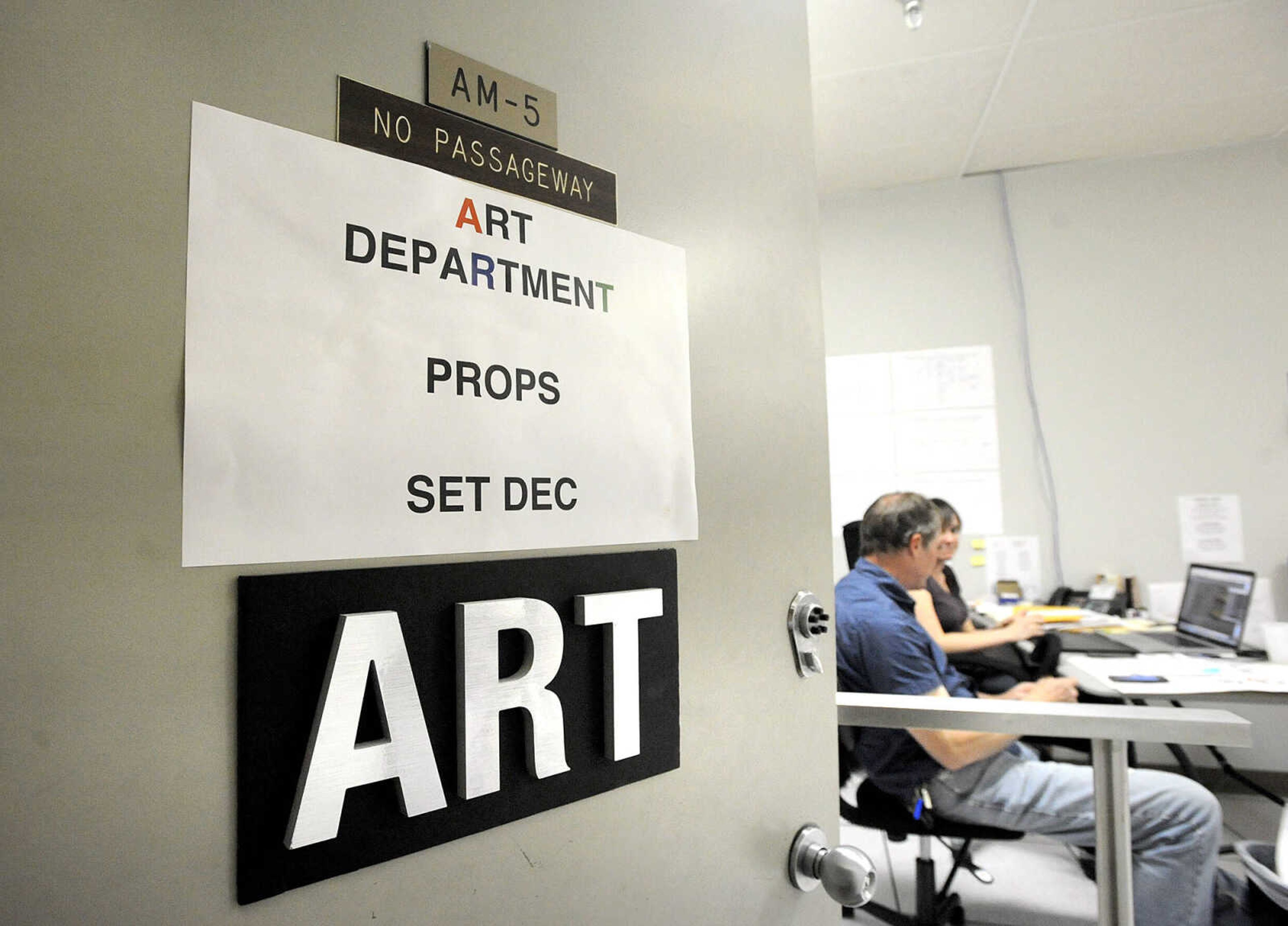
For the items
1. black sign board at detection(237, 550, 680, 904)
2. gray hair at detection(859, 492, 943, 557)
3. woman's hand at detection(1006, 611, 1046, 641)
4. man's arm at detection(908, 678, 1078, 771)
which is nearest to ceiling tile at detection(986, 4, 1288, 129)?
gray hair at detection(859, 492, 943, 557)

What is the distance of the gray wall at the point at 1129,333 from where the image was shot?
10.9ft

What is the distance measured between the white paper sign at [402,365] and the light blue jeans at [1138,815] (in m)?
1.48

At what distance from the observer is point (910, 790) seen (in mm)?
1795

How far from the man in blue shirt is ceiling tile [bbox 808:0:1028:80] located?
178 cm

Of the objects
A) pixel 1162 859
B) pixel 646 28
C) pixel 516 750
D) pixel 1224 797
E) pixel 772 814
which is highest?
pixel 646 28

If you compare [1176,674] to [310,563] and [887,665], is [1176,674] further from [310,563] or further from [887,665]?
[310,563]

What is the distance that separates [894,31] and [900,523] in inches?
64.1

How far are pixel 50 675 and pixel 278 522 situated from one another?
0.44ft

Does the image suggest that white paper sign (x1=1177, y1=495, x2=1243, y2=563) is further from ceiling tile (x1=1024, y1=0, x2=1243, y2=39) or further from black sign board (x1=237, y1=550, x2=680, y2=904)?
black sign board (x1=237, y1=550, x2=680, y2=904)

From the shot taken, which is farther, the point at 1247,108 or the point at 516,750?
the point at 1247,108

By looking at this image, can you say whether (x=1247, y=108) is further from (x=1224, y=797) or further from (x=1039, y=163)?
(x=1224, y=797)

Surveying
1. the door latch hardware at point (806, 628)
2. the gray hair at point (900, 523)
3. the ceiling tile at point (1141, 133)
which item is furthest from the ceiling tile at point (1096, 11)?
the door latch hardware at point (806, 628)

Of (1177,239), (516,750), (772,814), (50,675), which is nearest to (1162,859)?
(772,814)

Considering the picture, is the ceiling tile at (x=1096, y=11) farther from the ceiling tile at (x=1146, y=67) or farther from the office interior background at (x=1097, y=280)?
the office interior background at (x=1097, y=280)
